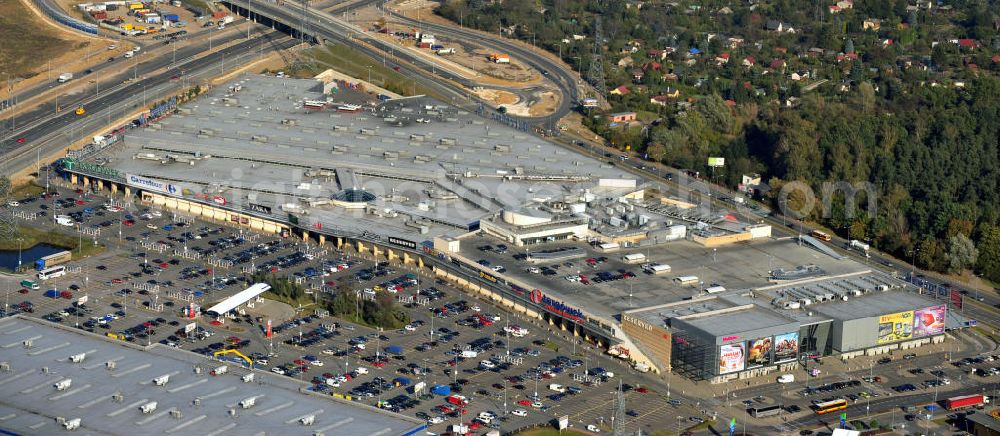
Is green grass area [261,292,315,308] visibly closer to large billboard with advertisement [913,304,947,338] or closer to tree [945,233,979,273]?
large billboard with advertisement [913,304,947,338]

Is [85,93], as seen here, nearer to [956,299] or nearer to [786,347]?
[786,347]

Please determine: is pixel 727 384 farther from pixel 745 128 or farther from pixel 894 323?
pixel 745 128

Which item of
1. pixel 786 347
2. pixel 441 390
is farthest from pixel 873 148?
pixel 441 390

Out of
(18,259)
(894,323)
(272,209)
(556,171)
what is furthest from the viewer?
(556,171)

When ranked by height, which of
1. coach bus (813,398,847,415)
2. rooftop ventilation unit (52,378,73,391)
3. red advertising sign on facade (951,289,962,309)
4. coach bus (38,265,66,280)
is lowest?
red advertising sign on facade (951,289,962,309)

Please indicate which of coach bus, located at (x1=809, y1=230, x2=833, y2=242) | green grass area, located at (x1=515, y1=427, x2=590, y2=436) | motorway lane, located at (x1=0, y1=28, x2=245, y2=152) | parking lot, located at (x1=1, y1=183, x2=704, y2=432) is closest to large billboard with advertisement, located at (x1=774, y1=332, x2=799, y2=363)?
parking lot, located at (x1=1, y1=183, x2=704, y2=432)

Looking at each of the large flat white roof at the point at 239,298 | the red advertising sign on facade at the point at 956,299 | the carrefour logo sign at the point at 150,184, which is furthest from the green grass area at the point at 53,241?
the red advertising sign on facade at the point at 956,299

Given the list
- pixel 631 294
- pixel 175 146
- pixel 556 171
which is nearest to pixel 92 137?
pixel 175 146
